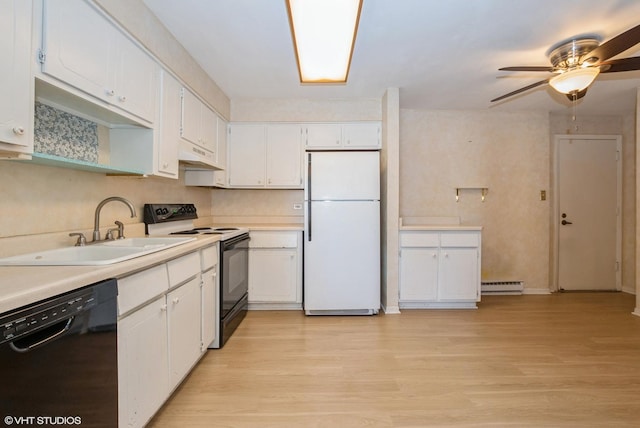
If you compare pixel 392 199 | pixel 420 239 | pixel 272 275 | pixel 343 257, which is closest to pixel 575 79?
pixel 392 199

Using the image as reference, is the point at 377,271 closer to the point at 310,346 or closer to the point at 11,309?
the point at 310,346

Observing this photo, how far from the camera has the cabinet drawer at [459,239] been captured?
336 cm

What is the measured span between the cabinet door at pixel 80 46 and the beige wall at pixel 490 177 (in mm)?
3256

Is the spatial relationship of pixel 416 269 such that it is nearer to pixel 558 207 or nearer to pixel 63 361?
pixel 558 207

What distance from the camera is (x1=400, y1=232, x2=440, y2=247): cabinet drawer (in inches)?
132

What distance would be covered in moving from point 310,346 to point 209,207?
2.18 metres

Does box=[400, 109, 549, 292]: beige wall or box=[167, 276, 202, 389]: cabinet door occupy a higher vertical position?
box=[400, 109, 549, 292]: beige wall

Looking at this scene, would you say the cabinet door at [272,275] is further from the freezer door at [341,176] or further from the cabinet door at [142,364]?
the cabinet door at [142,364]

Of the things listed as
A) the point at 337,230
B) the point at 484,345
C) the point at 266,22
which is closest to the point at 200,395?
the point at 337,230

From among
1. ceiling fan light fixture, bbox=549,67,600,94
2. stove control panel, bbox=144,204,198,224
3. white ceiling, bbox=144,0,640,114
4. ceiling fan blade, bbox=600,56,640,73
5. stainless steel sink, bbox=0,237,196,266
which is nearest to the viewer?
stainless steel sink, bbox=0,237,196,266

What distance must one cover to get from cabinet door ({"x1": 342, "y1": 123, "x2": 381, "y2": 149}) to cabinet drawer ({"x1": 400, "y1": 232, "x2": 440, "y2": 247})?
1.11 meters

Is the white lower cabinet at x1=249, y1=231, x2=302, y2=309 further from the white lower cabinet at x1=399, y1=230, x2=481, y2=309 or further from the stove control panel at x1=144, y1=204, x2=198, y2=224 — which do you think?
the white lower cabinet at x1=399, y1=230, x2=481, y2=309

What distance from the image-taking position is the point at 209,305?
225cm

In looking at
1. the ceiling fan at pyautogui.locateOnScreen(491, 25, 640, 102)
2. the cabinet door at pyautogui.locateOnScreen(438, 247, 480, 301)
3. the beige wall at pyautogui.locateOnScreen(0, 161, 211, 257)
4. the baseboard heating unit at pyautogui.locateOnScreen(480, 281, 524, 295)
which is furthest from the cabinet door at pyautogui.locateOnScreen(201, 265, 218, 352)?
the baseboard heating unit at pyautogui.locateOnScreen(480, 281, 524, 295)
